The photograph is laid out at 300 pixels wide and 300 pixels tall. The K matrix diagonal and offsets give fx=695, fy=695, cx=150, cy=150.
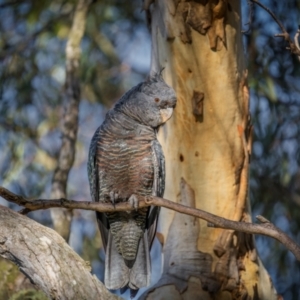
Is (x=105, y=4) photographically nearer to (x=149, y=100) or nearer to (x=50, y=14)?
(x=50, y=14)

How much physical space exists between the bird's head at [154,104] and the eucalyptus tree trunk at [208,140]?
24 centimetres

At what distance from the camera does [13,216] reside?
2.91 m

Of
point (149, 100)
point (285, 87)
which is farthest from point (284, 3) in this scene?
point (149, 100)

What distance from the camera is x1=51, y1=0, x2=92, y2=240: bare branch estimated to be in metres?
4.64

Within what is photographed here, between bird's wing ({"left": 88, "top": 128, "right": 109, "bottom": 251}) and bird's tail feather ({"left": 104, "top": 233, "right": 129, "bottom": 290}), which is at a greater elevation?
bird's wing ({"left": 88, "top": 128, "right": 109, "bottom": 251})

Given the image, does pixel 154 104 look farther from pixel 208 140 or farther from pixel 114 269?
pixel 114 269

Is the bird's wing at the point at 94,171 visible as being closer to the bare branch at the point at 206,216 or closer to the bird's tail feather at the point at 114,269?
the bird's tail feather at the point at 114,269

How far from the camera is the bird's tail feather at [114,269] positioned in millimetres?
3777

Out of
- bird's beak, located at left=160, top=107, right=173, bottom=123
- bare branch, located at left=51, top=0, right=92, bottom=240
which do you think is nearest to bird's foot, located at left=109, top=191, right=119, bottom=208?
bird's beak, located at left=160, top=107, right=173, bottom=123

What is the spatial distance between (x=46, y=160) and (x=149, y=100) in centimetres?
236

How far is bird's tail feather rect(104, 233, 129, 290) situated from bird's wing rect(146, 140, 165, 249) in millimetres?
205

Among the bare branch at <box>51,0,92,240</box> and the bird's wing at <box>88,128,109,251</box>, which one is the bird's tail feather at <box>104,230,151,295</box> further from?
the bare branch at <box>51,0,92,240</box>

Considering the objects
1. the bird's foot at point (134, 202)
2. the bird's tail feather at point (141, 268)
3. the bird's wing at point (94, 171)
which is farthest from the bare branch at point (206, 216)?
the bird's tail feather at point (141, 268)

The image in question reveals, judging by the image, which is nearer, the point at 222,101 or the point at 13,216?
the point at 13,216
